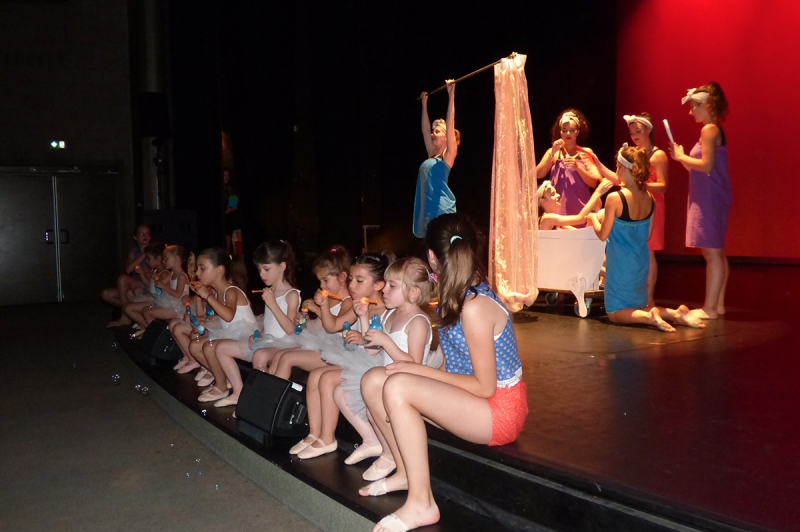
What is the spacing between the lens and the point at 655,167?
468cm

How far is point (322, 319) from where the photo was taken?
3297 mm

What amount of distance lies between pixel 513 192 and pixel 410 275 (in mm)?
2081

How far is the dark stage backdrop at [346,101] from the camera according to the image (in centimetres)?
765

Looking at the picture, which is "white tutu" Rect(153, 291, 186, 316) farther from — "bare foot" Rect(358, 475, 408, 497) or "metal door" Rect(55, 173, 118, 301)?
"metal door" Rect(55, 173, 118, 301)

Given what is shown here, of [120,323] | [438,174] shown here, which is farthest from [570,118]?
[120,323]

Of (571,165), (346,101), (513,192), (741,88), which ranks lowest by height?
(513,192)

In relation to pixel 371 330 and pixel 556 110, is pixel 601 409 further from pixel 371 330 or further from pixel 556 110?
pixel 556 110

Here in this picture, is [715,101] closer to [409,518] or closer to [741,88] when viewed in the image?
[409,518]

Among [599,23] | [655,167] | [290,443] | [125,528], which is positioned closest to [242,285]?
[290,443]

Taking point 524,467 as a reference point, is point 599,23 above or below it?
above

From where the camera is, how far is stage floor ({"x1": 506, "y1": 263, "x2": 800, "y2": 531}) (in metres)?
1.81

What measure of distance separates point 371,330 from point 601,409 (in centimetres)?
103

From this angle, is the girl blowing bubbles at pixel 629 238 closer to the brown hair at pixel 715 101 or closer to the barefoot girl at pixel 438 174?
the brown hair at pixel 715 101

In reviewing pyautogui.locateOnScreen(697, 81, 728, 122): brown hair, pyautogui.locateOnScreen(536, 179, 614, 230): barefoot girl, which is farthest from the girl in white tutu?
pyautogui.locateOnScreen(697, 81, 728, 122): brown hair
